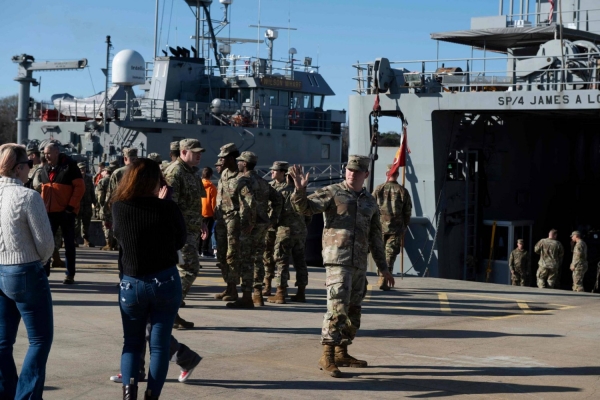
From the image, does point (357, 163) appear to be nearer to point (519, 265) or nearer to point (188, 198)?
point (188, 198)

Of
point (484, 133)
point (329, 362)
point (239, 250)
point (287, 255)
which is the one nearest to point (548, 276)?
point (484, 133)

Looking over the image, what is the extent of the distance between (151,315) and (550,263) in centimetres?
1322

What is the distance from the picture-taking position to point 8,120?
7138cm

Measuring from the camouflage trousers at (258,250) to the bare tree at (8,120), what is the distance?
58.6 metres

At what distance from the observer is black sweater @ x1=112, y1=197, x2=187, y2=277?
498 centimetres

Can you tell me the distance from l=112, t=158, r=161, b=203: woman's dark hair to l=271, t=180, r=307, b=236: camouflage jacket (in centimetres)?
541

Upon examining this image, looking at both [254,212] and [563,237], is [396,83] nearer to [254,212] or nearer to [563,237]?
[563,237]

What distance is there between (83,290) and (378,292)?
4.16 metres

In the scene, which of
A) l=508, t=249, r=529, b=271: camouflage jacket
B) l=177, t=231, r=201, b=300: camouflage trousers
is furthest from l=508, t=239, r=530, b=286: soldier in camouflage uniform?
l=177, t=231, r=201, b=300: camouflage trousers

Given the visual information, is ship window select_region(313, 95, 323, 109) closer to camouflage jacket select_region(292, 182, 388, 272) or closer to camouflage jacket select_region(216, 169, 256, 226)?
camouflage jacket select_region(216, 169, 256, 226)

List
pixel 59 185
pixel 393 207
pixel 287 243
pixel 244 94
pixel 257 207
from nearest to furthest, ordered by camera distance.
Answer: pixel 257 207 → pixel 59 185 → pixel 287 243 → pixel 393 207 → pixel 244 94

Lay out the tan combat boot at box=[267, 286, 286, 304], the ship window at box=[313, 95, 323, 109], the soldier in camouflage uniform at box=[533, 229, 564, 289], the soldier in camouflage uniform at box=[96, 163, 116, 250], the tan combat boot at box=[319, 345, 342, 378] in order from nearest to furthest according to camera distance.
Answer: the tan combat boot at box=[319, 345, 342, 378], the tan combat boot at box=[267, 286, 286, 304], the soldier in camouflage uniform at box=[96, 163, 116, 250], the soldier in camouflage uniform at box=[533, 229, 564, 289], the ship window at box=[313, 95, 323, 109]

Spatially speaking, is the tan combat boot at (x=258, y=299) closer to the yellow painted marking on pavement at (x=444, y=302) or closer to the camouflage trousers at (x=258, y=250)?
the camouflage trousers at (x=258, y=250)

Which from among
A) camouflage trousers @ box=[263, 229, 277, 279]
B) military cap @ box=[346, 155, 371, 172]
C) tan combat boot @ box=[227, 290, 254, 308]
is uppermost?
military cap @ box=[346, 155, 371, 172]
